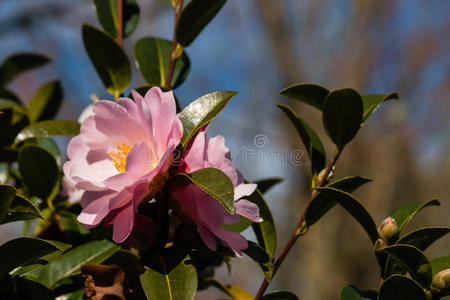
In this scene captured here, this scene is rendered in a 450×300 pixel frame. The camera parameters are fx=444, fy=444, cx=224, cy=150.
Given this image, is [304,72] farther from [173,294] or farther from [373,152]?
[173,294]

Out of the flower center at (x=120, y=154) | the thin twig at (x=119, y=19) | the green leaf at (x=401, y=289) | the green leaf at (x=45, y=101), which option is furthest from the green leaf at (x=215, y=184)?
the green leaf at (x=45, y=101)

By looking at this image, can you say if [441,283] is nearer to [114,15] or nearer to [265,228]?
[265,228]

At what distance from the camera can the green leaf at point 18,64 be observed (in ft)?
3.83

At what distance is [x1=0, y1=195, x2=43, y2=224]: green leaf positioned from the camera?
1.80 ft

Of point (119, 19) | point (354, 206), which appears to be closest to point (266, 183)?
point (354, 206)

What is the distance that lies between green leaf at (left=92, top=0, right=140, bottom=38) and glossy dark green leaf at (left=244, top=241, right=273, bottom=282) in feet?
1.90

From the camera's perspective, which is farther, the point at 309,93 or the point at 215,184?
the point at 309,93

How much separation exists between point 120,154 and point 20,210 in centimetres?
18

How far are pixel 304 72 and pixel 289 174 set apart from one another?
4.53 feet

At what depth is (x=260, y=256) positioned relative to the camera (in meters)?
0.67

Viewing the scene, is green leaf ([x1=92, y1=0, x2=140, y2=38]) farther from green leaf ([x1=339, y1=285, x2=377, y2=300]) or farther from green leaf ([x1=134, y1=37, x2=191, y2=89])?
green leaf ([x1=339, y1=285, x2=377, y2=300])

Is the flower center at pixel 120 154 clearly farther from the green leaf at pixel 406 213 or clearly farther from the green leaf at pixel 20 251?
the green leaf at pixel 406 213

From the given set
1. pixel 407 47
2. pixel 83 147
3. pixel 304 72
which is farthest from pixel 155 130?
pixel 407 47

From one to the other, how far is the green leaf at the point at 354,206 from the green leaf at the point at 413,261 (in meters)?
0.06
